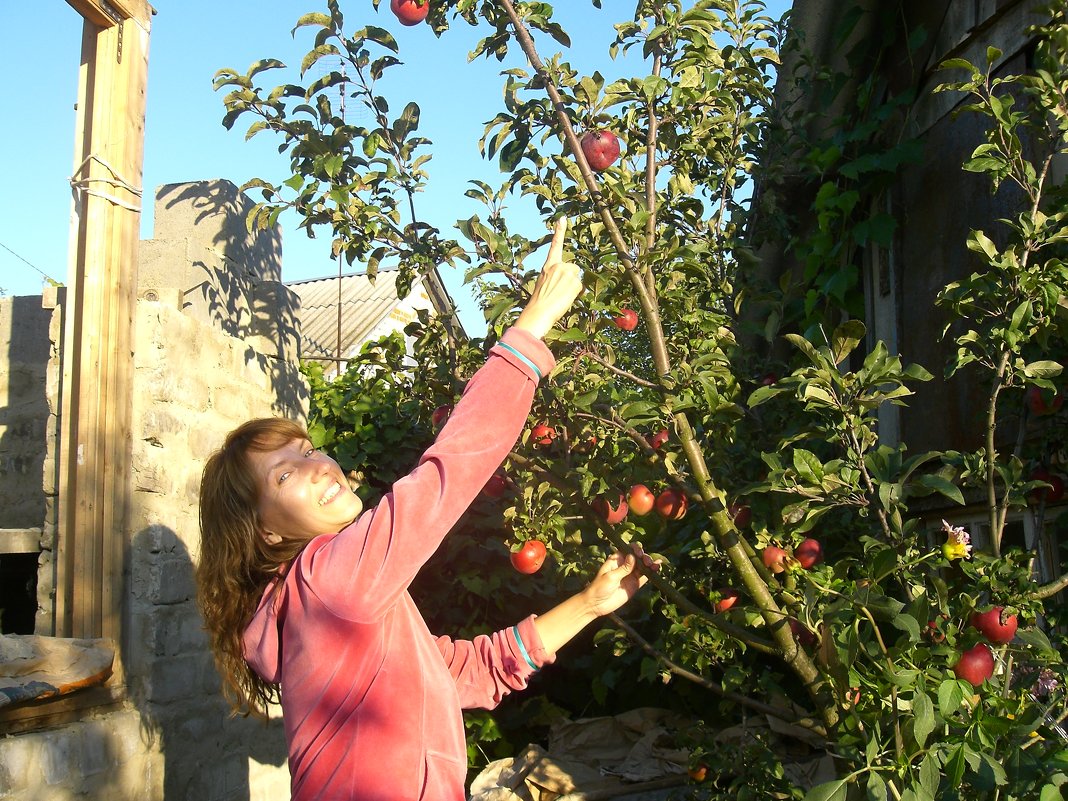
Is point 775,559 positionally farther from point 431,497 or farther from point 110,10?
point 110,10

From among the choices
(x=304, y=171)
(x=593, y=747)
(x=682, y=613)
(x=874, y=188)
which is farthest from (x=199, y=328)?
(x=874, y=188)

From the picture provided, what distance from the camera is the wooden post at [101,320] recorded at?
128 inches

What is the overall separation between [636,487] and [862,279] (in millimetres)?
2264

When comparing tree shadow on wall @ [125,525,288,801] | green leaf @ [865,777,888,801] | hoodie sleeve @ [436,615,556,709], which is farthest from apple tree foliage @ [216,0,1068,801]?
tree shadow on wall @ [125,525,288,801]

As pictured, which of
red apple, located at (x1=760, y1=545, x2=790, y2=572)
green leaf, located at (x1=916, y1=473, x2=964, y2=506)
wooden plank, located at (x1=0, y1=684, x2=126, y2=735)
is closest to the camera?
green leaf, located at (x1=916, y1=473, x2=964, y2=506)

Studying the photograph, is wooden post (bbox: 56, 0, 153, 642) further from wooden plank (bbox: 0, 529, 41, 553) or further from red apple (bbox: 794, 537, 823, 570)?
red apple (bbox: 794, 537, 823, 570)

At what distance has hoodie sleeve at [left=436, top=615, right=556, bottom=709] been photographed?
2.04 metres

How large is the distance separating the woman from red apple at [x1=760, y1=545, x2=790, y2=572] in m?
0.74

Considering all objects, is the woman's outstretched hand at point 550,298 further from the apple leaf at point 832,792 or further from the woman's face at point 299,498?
the apple leaf at point 832,792

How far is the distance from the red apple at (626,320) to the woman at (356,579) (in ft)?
1.72

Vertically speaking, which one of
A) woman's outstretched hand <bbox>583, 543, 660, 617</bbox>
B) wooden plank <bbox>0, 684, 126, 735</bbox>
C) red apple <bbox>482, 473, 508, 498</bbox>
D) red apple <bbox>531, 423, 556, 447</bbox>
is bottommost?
wooden plank <bbox>0, 684, 126, 735</bbox>

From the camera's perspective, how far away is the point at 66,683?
2898 mm

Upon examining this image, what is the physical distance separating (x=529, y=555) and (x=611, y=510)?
241 mm

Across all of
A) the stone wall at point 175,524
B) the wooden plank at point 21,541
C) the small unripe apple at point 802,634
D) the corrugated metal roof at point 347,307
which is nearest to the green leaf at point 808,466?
the small unripe apple at point 802,634
